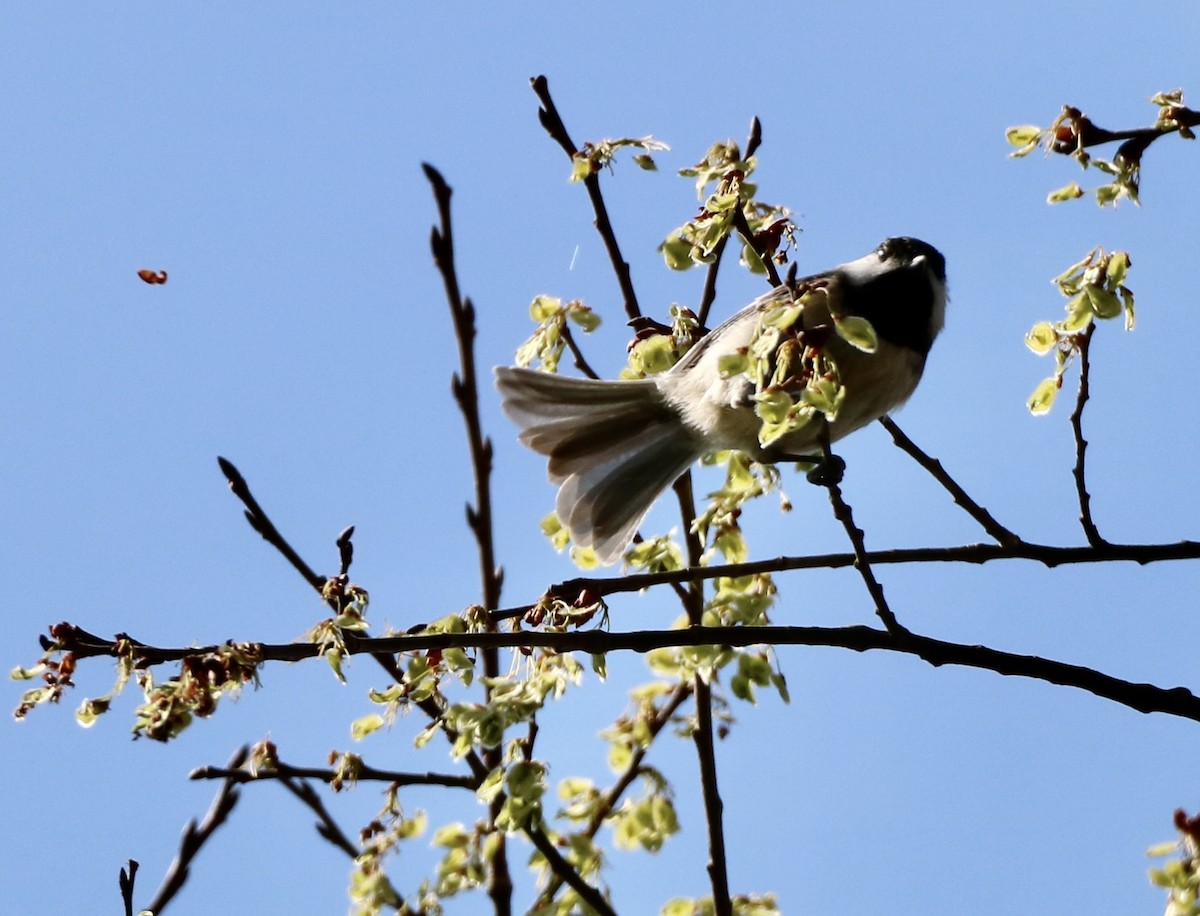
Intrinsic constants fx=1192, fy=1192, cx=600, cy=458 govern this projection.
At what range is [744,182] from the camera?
243 centimetres

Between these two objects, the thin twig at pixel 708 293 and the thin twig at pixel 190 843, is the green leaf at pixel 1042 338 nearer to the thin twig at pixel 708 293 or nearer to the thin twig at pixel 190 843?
the thin twig at pixel 708 293

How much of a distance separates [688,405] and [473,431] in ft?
3.66

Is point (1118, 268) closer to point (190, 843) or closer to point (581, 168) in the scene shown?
point (581, 168)

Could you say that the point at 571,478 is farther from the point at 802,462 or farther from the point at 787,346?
the point at 787,346

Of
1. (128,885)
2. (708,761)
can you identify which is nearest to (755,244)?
(708,761)

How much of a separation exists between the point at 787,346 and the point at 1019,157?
1.85 feet

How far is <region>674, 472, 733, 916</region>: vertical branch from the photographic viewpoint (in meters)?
2.45

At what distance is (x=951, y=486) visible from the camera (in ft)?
8.17

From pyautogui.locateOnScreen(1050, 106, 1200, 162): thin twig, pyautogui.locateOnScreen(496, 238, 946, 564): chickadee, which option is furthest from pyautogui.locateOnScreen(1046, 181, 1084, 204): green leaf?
pyautogui.locateOnScreen(496, 238, 946, 564): chickadee

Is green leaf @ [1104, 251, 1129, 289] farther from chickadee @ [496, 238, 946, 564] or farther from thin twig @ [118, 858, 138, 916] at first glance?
thin twig @ [118, 858, 138, 916]

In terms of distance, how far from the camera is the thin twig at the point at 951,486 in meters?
2.39

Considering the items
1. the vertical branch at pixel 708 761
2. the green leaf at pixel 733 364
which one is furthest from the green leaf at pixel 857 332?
the vertical branch at pixel 708 761

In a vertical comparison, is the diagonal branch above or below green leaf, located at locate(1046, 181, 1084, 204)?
below

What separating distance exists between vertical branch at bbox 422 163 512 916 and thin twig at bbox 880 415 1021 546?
2.81 ft
